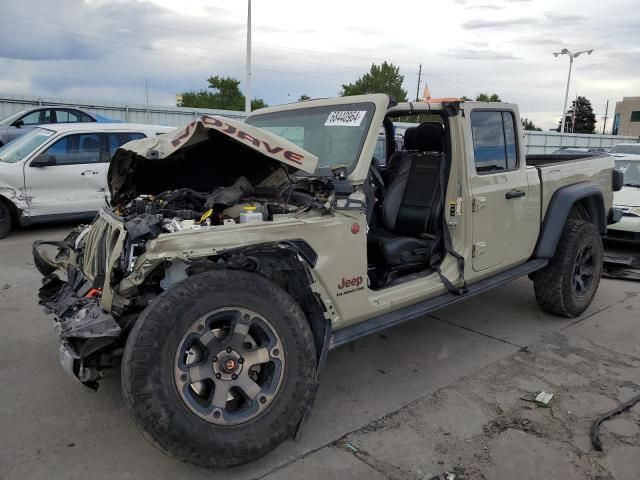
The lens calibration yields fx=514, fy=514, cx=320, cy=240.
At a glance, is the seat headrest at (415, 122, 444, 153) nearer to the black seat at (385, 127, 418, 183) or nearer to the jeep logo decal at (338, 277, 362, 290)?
the black seat at (385, 127, 418, 183)

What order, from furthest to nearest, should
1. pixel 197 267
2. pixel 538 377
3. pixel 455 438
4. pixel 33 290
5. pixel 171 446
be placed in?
1. pixel 33 290
2. pixel 538 377
3. pixel 455 438
4. pixel 197 267
5. pixel 171 446

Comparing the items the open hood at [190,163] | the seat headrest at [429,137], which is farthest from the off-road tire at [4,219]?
the seat headrest at [429,137]

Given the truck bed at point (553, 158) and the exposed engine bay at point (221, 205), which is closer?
the exposed engine bay at point (221, 205)

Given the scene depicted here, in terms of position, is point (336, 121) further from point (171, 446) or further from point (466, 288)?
point (171, 446)

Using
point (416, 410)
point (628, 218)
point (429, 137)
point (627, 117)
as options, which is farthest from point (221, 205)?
point (627, 117)

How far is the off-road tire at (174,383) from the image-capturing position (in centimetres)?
230

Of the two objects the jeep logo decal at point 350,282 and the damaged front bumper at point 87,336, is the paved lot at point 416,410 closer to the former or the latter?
the damaged front bumper at point 87,336

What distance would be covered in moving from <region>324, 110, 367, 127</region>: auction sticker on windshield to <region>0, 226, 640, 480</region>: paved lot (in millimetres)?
1759

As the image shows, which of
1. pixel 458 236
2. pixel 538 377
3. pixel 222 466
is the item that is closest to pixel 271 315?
pixel 222 466

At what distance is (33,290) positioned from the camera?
5.36 m

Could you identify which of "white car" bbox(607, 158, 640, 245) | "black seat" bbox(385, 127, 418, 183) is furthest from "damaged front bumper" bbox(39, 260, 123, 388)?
"white car" bbox(607, 158, 640, 245)

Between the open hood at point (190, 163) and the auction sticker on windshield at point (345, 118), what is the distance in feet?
1.71

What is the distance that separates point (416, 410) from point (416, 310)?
0.65m

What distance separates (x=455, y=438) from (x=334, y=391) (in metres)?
0.86
